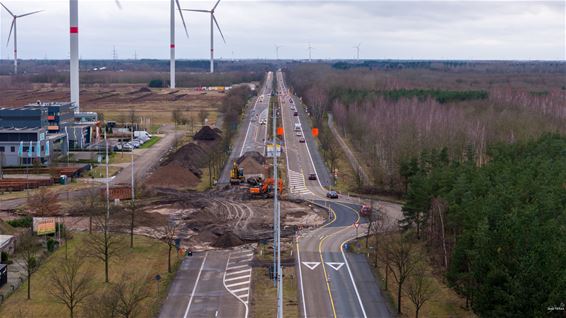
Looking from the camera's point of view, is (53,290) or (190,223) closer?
(53,290)

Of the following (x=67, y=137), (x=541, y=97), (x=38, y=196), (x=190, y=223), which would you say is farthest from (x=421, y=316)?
(x=541, y=97)

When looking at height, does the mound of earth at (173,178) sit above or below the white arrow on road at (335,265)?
above

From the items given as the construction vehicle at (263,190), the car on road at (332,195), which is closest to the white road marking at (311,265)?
the construction vehicle at (263,190)

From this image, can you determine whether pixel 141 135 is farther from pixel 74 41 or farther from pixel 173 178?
pixel 173 178

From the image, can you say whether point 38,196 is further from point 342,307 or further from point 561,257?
point 561,257

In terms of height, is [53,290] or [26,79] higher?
[26,79]

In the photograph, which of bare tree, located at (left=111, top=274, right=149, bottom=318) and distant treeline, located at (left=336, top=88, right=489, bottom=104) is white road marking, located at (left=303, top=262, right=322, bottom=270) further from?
distant treeline, located at (left=336, top=88, right=489, bottom=104)

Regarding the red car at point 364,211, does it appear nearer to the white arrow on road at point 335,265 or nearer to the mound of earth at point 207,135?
the white arrow on road at point 335,265
